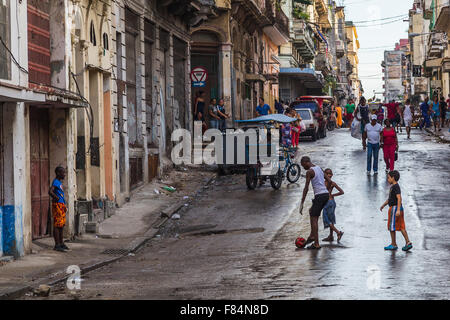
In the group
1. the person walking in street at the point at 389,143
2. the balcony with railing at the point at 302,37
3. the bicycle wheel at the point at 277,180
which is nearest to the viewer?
the bicycle wheel at the point at 277,180

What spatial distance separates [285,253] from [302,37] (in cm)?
5271

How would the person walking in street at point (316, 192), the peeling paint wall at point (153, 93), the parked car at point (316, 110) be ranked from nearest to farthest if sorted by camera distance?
the person walking in street at point (316, 192) < the peeling paint wall at point (153, 93) < the parked car at point (316, 110)

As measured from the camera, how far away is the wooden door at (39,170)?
50.8 feet

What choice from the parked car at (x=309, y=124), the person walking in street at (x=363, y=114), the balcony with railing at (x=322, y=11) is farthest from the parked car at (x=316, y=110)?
the balcony with railing at (x=322, y=11)

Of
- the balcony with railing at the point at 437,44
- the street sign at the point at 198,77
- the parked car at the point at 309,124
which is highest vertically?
the balcony with railing at the point at 437,44

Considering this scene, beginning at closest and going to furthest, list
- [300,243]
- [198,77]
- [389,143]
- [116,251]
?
[300,243], [116,251], [389,143], [198,77]

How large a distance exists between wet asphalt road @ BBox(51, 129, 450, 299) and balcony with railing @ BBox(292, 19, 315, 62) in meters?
41.0

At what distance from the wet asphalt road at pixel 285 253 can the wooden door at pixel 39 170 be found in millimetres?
1975

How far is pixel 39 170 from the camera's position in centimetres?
1580

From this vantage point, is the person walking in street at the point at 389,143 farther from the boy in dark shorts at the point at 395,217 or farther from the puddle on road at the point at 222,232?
the boy in dark shorts at the point at 395,217

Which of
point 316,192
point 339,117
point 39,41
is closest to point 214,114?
point 39,41

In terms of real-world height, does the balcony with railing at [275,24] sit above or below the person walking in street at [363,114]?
above

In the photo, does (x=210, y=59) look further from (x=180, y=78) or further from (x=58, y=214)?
(x=58, y=214)

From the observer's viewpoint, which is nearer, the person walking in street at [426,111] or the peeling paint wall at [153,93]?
the peeling paint wall at [153,93]
